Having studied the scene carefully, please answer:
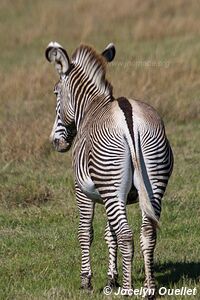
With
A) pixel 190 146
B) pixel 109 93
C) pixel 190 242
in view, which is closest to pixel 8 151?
pixel 190 146

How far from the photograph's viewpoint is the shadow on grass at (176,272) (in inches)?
259

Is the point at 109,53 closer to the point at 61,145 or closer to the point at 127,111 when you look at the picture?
the point at 61,145

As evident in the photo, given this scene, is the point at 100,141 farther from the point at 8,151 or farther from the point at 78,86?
the point at 8,151

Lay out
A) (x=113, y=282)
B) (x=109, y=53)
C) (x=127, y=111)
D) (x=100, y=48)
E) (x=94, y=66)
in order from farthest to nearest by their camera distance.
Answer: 1. (x=100, y=48)
2. (x=109, y=53)
3. (x=94, y=66)
4. (x=113, y=282)
5. (x=127, y=111)

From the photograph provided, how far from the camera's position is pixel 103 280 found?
674 cm

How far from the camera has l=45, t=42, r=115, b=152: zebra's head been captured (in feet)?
22.2

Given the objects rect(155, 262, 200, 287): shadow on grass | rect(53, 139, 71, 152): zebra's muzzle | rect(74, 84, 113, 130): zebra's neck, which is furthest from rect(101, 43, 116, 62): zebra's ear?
rect(155, 262, 200, 287): shadow on grass

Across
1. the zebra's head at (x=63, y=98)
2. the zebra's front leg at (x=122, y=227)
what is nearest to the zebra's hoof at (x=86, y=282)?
the zebra's front leg at (x=122, y=227)

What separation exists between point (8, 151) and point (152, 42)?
30.3ft

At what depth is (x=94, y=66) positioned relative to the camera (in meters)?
6.60

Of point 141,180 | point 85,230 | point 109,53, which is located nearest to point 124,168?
point 141,180

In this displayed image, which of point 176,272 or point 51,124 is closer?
point 176,272

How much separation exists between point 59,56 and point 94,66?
1.11ft

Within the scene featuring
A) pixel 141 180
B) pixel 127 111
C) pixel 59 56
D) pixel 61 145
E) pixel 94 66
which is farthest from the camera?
pixel 61 145
